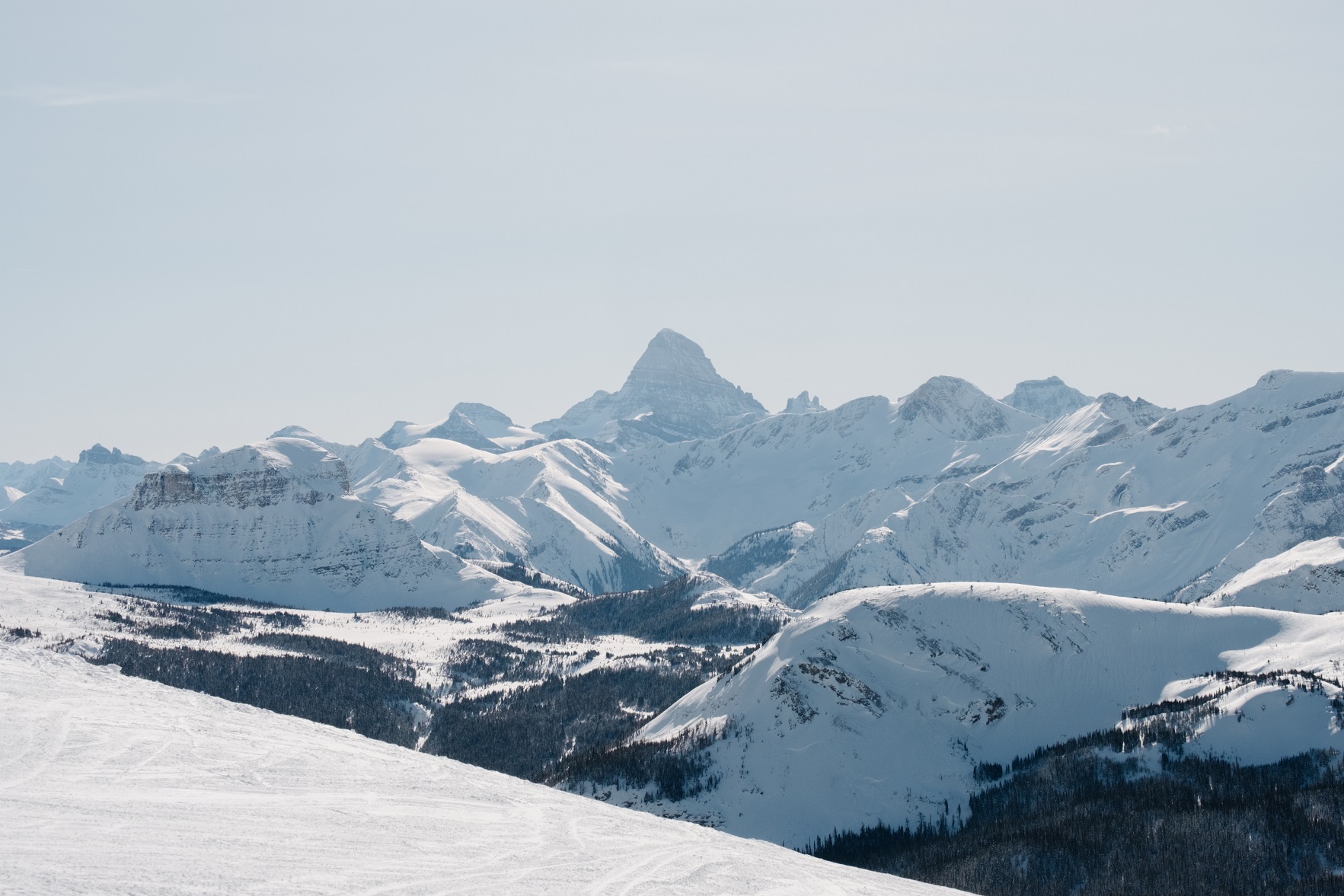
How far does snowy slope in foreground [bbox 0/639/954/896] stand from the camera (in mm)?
59188

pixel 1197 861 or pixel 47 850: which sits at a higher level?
pixel 47 850

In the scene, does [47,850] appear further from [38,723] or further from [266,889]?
[38,723]

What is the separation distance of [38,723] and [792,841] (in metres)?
131

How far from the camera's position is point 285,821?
6956 centimetres

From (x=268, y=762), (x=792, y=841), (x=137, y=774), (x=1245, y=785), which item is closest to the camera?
(x=137, y=774)

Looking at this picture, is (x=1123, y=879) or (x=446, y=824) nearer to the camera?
(x=446, y=824)

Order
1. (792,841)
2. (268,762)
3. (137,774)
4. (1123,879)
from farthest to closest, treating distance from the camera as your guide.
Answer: (792,841) < (1123,879) < (268,762) < (137,774)

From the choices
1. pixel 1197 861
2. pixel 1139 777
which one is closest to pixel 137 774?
pixel 1197 861

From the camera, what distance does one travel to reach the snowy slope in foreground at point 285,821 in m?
59.2

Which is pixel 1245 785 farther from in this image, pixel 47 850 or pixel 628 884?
pixel 47 850

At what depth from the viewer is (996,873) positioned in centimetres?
15650

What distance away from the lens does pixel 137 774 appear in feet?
247

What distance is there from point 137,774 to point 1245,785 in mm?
159767

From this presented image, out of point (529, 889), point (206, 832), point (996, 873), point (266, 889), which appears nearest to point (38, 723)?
point (206, 832)
